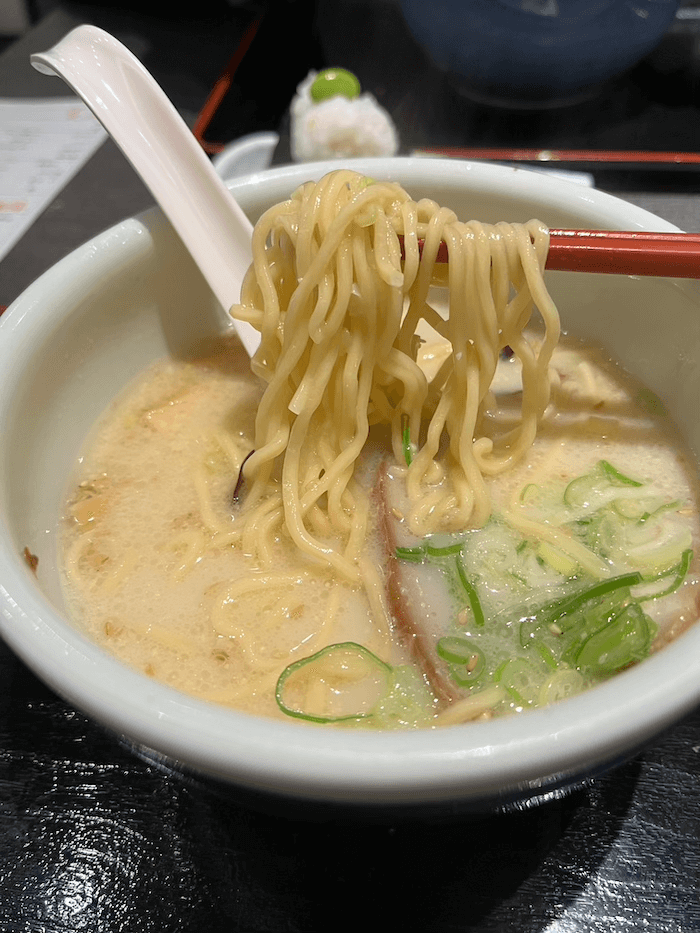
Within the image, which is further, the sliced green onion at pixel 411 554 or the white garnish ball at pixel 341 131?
the white garnish ball at pixel 341 131

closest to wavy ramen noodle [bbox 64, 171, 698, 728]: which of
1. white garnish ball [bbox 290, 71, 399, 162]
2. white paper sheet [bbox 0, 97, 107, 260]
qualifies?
white garnish ball [bbox 290, 71, 399, 162]

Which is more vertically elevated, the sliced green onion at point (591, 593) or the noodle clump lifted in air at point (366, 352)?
the noodle clump lifted in air at point (366, 352)

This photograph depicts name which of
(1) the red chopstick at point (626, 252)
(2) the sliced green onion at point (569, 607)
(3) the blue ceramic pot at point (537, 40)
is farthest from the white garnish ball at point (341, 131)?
(2) the sliced green onion at point (569, 607)

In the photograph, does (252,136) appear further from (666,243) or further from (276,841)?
(276,841)

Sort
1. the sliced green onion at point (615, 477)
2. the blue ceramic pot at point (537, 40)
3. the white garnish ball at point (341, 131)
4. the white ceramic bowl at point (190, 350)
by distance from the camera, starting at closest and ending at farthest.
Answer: the white ceramic bowl at point (190, 350) < the sliced green onion at point (615, 477) < the white garnish ball at point (341, 131) < the blue ceramic pot at point (537, 40)

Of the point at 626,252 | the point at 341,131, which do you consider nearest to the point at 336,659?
the point at 626,252

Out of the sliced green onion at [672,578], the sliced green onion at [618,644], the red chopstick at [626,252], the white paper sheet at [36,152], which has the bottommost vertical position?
the sliced green onion at [672,578]

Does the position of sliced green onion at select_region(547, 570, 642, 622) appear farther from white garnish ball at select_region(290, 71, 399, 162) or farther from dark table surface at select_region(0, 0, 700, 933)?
white garnish ball at select_region(290, 71, 399, 162)

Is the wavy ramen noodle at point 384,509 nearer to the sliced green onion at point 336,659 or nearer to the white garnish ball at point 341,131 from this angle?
the sliced green onion at point 336,659
